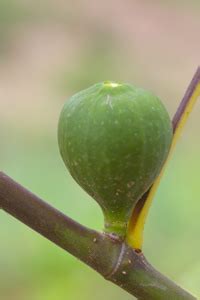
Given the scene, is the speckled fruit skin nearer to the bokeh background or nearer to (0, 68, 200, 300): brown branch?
(0, 68, 200, 300): brown branch

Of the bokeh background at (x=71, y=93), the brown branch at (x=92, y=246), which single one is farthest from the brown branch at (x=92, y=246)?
the bokeh background at (x=71, y=93)

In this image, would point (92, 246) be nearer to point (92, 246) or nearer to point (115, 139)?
point (92, 246)

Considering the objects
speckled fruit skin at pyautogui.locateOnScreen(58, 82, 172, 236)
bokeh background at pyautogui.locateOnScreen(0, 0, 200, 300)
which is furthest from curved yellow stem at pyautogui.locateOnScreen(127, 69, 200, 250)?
bokeh background at pyautogui.locateOnScreen(0, 0, 200, 300)

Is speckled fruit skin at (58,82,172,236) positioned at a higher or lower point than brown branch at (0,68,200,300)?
higher

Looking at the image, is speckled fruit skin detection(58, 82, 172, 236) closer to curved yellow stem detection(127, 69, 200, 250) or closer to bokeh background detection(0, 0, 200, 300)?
curved yellow stem detection(127, 69, 200, 250)

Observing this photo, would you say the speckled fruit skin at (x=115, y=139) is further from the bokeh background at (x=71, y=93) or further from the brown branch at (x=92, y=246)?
the bokeh background at (x=71, y=93)

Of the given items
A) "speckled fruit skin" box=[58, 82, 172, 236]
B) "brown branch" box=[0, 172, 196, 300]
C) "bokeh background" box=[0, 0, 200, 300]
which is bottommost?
"bokeh background" box=[0, 0, 200, 300]

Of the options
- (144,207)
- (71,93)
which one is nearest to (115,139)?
(144,207)

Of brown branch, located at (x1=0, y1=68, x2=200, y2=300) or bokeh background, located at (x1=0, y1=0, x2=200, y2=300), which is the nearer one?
brown branch, located at (x1=0, y1=68, x2=200, y2=300)
